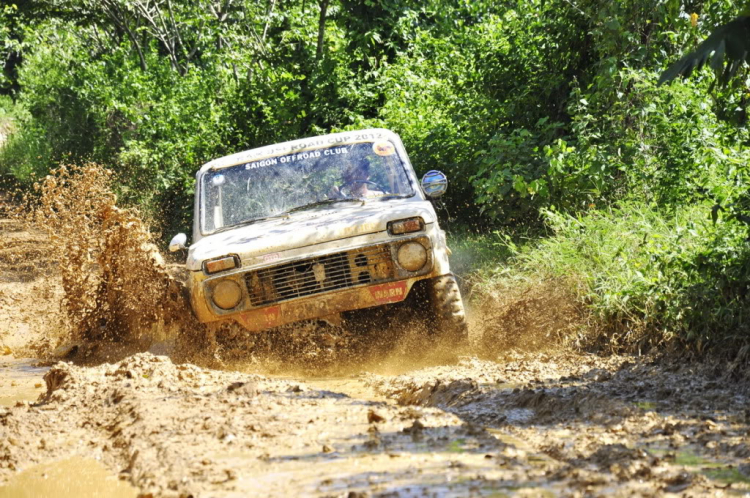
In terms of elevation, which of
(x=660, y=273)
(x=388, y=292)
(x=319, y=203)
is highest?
(x=319, y=203)

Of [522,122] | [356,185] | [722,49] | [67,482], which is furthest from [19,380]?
[522,122]

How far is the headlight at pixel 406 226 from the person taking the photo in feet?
20.6

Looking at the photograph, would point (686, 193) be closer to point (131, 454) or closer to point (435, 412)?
point (435, 412)

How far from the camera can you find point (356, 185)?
7168 mm

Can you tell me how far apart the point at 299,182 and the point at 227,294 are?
1293mm

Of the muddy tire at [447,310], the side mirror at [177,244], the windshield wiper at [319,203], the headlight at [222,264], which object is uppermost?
the windshield wiper at [319,203]

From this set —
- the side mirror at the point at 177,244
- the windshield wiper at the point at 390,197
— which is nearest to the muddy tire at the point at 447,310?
the windshield wiper at the point at 390,197

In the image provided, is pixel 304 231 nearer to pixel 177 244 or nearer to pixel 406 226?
pixel 406 226

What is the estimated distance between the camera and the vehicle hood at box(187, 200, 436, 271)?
6273 mm

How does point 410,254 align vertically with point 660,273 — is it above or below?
above

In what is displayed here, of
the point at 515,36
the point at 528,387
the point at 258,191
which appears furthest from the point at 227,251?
the point at 515,36

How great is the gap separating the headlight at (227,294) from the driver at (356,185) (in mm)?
1208

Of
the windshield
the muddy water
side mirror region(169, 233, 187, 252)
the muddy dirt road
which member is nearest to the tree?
the muddy dirt road

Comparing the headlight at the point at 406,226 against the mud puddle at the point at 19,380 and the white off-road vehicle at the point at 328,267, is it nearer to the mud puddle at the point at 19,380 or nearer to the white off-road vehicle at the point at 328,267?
the white off-road vehicle at the point at 328,267
